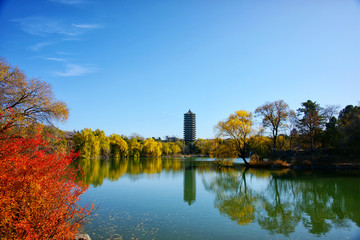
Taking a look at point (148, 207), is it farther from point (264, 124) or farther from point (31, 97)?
point (264, 124)

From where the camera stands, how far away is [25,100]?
9867 millimetres

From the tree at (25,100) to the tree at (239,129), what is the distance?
20.8 meters

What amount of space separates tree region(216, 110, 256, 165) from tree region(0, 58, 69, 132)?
20.8 metres

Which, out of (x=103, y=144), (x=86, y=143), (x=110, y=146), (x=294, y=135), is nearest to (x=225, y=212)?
(x=294, y=135)

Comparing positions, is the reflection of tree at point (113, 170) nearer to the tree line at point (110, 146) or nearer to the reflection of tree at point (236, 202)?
the reflection of tree at point (236, 202)

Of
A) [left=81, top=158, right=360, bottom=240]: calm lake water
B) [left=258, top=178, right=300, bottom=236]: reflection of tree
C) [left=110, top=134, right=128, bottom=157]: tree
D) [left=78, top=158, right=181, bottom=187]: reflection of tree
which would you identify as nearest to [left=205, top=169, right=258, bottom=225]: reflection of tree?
[left=81, top=158, right=360, bottom=240]: calm lake water

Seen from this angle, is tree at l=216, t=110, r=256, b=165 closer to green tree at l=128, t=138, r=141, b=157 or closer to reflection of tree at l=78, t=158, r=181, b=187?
reflection of tree at l=78, t=158, r=181, b=187

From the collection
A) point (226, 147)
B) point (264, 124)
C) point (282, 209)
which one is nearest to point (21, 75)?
point (282, 209)

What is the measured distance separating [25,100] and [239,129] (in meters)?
23.1

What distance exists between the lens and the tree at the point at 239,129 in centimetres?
2812

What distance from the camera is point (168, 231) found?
6.79 metres

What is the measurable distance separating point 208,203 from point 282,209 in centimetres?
307

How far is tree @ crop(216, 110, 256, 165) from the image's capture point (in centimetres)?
2812

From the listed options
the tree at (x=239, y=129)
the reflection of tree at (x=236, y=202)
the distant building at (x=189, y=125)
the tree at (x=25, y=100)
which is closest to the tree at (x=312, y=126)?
the tree at (x=239, y=129)
